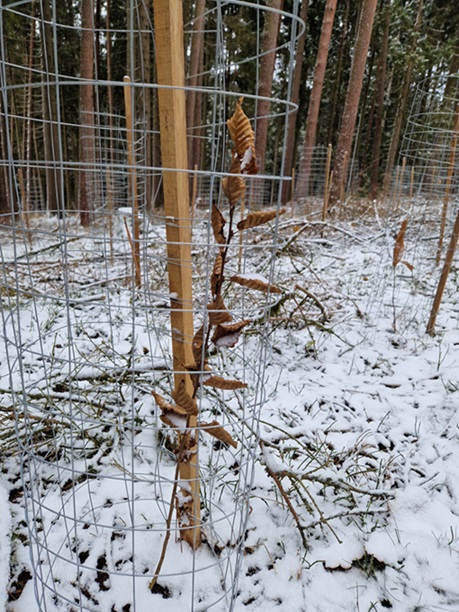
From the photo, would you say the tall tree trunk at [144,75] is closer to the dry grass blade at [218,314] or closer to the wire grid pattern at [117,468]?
the wire grid pattern at [117,468]

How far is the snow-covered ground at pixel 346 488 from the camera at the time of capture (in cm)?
116

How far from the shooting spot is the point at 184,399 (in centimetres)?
91

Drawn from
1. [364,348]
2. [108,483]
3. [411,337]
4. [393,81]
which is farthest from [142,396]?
[393,81]

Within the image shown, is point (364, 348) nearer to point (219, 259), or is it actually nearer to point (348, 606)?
point (348, 606)

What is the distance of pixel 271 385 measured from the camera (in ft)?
6.90

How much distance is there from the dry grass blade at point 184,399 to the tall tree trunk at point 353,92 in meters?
5.98

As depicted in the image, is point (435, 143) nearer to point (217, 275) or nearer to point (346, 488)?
point (346, 488)

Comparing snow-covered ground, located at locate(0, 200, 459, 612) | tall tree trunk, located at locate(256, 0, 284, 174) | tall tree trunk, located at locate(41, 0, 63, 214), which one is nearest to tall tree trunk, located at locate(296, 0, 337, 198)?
tall tree trunk, located at locate(256, 0, 284, 174)

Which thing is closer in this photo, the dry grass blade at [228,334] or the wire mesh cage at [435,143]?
the dry grass blade at [228,334]

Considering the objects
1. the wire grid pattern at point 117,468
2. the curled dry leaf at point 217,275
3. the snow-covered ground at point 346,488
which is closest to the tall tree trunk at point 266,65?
the snow-covered ground at point 346,488

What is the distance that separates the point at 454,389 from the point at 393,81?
1313cm

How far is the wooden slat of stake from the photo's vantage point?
840 mm

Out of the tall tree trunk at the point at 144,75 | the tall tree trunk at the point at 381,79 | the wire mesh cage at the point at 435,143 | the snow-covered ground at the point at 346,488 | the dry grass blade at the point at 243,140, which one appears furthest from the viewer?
the tall tree trunk at the point at 381,79

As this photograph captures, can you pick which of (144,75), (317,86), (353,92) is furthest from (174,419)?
(317,86)
